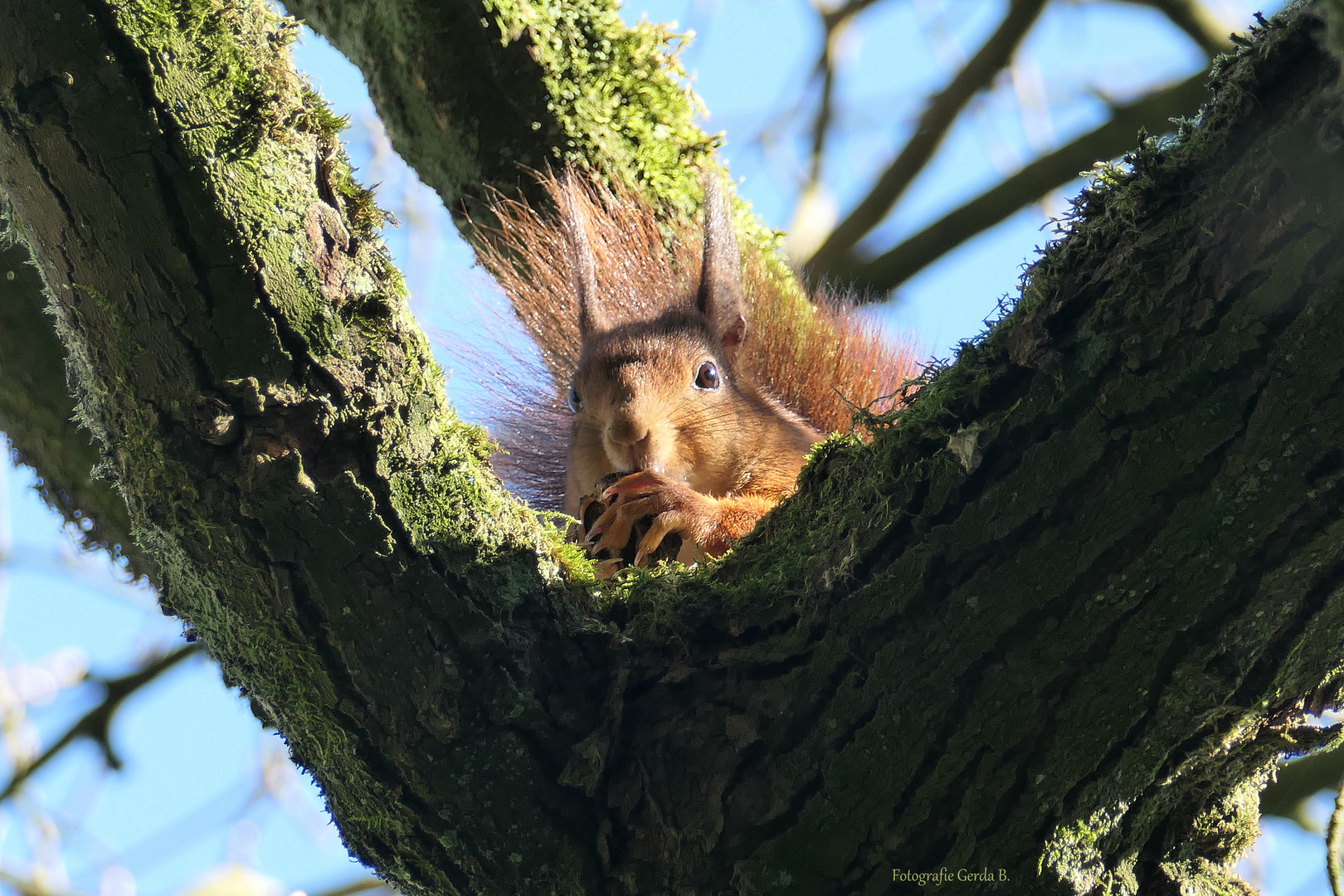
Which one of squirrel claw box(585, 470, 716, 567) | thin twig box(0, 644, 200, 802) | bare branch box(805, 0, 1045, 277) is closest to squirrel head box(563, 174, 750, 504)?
squirrel claw box(585, 470, 716, 567)

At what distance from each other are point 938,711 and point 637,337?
2349 mm

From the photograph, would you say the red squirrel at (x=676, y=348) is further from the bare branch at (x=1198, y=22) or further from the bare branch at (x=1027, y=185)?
the bare branch at (x=1198, y=22)

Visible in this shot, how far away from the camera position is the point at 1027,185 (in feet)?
11.9

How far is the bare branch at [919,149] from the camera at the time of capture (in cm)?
409

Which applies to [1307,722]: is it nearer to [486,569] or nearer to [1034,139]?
[486,569]

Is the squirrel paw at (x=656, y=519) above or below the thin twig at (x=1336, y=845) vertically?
above

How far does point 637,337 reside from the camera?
3865mm

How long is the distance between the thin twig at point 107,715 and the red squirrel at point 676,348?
1414 mm

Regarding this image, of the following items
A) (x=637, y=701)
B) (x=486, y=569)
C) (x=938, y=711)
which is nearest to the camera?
(x=938, y=711)

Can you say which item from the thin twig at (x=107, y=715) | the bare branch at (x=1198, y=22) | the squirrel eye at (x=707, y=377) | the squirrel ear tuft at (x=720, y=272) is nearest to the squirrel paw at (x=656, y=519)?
the squirrel eye at (x=707, y=377)

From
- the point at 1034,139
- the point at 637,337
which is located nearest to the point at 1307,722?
the point at 637,337

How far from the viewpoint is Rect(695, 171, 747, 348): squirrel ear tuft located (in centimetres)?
343

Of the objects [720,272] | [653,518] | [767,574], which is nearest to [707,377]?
[720,272]

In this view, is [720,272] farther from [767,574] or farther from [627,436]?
[767,574]
